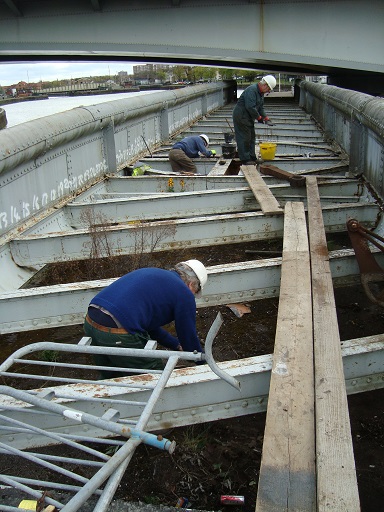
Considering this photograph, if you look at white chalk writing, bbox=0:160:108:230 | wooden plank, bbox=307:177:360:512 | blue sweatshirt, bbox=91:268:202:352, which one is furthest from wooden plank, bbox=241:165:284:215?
blue sweatshirt, bbox=91:268:202:352

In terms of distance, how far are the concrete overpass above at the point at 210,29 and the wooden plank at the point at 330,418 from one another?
1389 centimetres

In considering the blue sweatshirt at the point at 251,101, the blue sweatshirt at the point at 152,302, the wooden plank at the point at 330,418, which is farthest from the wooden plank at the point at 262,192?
the blue sweatshirt at the point at 152,302

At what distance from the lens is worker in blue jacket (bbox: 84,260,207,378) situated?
3193 millimetres

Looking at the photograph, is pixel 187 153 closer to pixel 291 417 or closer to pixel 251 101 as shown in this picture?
pixel 251 101

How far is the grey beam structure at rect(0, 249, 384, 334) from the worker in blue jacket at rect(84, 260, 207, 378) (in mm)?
809

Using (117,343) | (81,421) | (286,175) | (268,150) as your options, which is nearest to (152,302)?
(117,343)

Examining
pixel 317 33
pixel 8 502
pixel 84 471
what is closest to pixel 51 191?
pixel 84 471

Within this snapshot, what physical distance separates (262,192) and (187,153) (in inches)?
140

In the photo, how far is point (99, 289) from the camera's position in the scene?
404 cm

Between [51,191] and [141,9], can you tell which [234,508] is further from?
[141,9]

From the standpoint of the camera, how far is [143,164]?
30.7ft

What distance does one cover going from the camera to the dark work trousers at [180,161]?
9.30 meters

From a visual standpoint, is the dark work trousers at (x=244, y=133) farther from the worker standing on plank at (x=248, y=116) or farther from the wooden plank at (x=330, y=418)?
the wooden plank at (x=330, y=418)

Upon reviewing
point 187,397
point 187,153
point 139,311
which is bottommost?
point 187,397
